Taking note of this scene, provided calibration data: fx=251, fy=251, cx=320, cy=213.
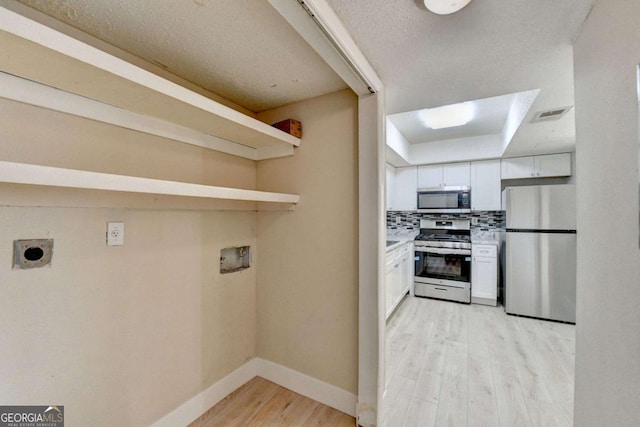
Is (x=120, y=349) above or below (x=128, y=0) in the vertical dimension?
below

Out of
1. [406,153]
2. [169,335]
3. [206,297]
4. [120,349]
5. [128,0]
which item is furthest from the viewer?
[406,153]

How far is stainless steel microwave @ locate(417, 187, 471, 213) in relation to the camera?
3.83 m

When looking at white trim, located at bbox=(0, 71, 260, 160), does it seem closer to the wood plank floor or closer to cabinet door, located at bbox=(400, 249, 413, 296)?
the wood plank floor

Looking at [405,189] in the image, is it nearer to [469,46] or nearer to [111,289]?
[469,46]

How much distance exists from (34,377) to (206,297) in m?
0.80

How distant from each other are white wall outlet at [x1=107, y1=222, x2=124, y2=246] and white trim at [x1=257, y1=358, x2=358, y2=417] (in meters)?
1.42

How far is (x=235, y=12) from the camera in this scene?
3.57 ft

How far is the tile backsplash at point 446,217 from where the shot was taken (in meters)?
4.04

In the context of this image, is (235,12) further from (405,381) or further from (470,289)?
(470,289)

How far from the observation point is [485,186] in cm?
379

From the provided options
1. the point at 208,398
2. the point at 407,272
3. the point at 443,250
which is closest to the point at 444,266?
the point at 443,250

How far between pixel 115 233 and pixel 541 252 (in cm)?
424

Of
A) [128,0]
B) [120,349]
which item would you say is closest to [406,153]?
[128,0]

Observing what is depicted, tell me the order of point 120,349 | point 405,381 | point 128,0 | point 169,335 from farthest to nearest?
1. point 405,381
2. point 169,335
3. point 120,349
4. point 128,0
